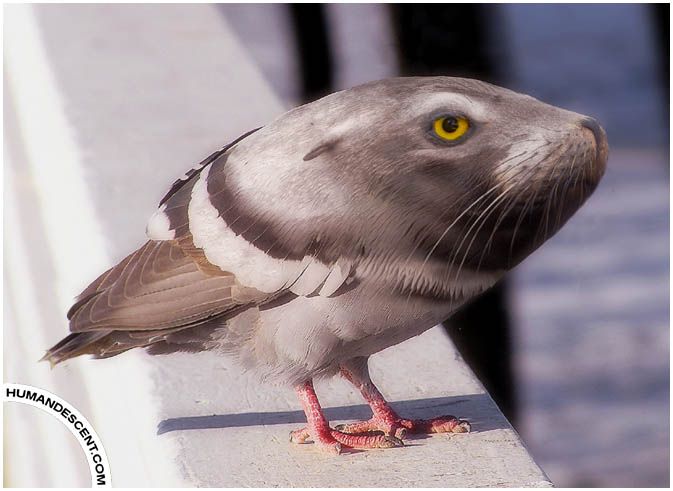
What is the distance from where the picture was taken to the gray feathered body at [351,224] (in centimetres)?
234

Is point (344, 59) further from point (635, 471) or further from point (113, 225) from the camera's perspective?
point (113, 225)

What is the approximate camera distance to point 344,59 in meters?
7.38

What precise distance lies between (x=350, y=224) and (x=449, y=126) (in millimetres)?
262

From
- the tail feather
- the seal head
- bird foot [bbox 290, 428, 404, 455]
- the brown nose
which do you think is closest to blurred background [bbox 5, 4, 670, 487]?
the tail feather

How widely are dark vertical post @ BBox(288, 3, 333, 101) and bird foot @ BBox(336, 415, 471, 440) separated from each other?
2.20m

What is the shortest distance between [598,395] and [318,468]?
125 inches

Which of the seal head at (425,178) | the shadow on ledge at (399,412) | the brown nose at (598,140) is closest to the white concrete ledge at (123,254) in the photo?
the shadow on ledge at (399,412)

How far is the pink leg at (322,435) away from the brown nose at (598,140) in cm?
77

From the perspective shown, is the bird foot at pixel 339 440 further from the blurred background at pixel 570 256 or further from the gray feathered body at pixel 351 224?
the blurred background at pixel 570 256

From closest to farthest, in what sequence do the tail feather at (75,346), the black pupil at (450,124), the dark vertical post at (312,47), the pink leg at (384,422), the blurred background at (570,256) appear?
the black pupil at (450,124)
the tail feather at (75,346)
the pink leg at (384,422)
the blurred background at (570,256)
the dark vertical post at (312,47)

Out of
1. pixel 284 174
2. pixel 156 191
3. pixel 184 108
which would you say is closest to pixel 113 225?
pixel 156 191

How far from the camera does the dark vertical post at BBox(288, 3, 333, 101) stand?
4.93 m

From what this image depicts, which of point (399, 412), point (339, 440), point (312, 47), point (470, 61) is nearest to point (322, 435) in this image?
point (339, 440)

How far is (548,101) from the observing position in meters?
5.25
